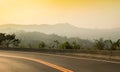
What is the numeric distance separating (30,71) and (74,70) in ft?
6.64

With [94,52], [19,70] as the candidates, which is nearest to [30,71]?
[19,70]

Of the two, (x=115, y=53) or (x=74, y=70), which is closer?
(x=74, y=70)

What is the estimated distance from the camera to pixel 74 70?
1872 centimetres

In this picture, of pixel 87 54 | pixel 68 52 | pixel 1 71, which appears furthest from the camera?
pixel 68 52

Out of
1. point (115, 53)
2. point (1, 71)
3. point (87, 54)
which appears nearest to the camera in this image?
point (1, 71)

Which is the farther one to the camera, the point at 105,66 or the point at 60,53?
the point at 60,53

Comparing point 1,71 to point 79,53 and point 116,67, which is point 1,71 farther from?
point 79,53

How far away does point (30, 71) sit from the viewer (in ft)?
63.3

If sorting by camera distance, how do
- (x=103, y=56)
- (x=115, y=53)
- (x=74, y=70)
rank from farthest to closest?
(x=103, y=56)
(x=115, y=53)
(x=74, y=70)

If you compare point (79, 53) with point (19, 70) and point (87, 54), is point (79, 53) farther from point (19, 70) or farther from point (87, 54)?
point (19, 70)

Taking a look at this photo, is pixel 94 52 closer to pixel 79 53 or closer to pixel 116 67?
pixel 79 53

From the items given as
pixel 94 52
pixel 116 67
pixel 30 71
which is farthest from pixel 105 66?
pixel 94 52

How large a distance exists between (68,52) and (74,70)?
13237 mm

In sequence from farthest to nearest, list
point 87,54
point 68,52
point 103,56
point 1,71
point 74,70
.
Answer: point 68,52, point 87,54, point 103,56, point 1,71, point 74,70
